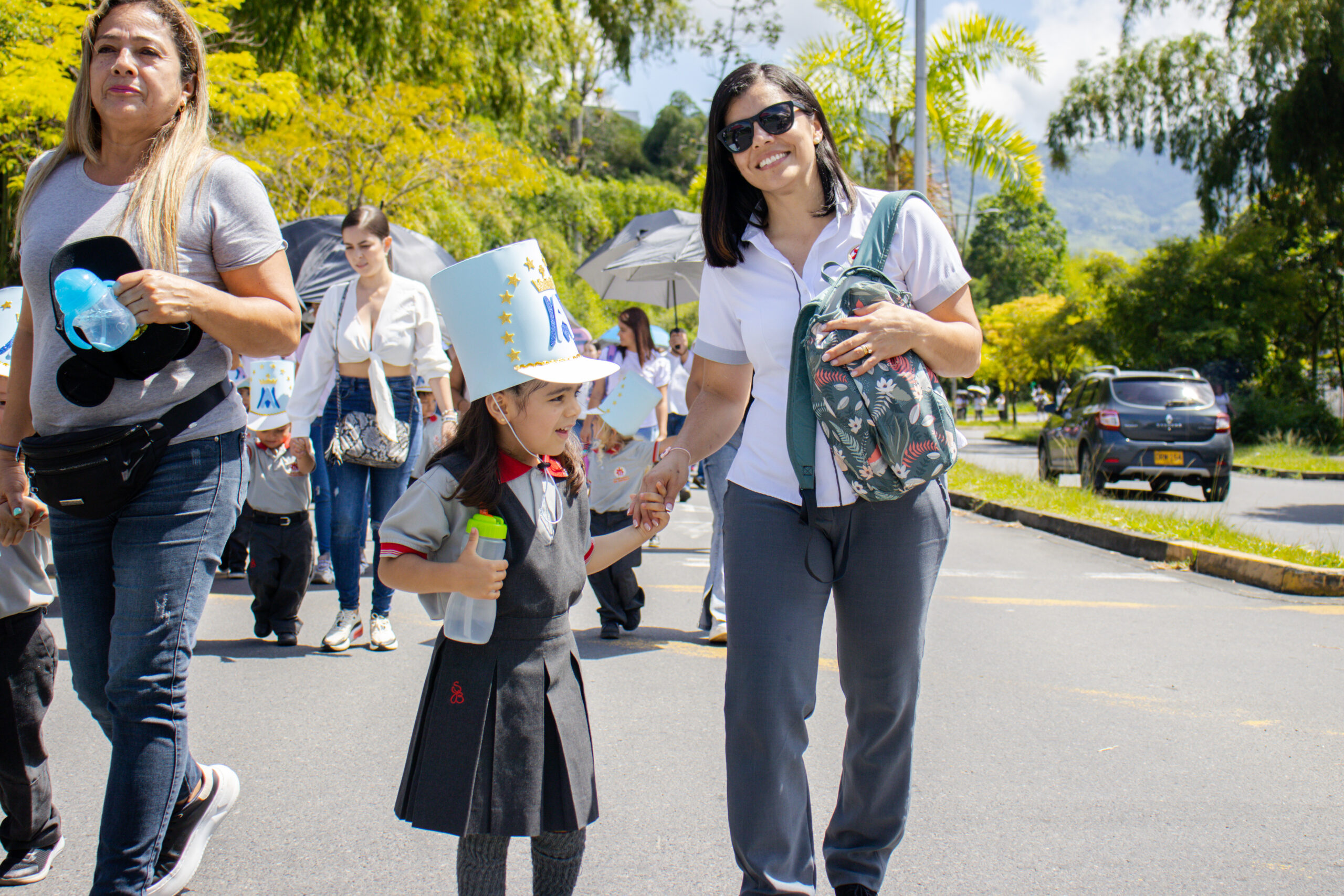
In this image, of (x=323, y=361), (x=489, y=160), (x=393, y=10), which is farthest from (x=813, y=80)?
(x=323, y=361)

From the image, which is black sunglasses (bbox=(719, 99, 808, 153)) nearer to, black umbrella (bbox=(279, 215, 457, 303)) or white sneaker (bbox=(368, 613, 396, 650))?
white sneaker (bbox=(368, 613, 396, 650))

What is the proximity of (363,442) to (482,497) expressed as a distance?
3.19 m

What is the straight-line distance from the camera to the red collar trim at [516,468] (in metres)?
2.58

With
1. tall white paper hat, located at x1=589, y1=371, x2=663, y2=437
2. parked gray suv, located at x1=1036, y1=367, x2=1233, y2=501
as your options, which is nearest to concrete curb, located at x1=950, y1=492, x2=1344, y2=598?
parked gray suv, located at x1=1036, y1=367, x2=1233, y2=501

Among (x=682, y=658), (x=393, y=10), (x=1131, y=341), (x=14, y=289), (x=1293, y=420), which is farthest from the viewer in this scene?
(x=1131, y=341)

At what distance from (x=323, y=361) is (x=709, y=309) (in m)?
3.26

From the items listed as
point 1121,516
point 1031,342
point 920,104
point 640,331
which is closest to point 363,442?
point 640,331

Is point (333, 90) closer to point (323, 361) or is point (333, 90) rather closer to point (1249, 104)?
point (323, 361)

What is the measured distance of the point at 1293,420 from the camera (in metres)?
26.0

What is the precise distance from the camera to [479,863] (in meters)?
2.44

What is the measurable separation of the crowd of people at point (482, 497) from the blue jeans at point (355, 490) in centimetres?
259

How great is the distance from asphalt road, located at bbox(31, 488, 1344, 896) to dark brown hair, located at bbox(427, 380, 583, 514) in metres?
1.14

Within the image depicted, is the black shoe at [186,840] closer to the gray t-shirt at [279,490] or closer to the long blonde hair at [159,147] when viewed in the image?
the long blonde hair at [159,147]

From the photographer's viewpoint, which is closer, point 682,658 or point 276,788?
point 276,788
